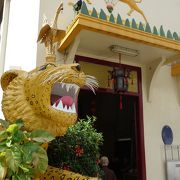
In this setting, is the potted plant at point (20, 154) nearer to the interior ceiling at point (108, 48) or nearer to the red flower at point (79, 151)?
the red flower at point (79, 151)

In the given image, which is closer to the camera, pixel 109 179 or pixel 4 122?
pixel 4 122

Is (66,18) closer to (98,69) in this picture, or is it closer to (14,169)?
(98,69)

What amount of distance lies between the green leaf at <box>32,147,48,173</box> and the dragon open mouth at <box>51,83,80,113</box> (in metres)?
0.44

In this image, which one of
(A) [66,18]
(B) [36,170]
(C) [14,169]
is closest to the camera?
(C) [14,169]

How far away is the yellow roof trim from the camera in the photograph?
308 cm

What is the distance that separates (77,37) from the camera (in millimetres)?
3254

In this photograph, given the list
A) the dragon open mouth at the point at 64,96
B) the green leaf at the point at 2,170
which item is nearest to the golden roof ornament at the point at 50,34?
the dragon open mouth at the point at 64,96

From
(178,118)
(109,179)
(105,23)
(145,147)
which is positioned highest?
(105,23)

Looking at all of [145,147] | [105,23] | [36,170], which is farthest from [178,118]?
[36,170]

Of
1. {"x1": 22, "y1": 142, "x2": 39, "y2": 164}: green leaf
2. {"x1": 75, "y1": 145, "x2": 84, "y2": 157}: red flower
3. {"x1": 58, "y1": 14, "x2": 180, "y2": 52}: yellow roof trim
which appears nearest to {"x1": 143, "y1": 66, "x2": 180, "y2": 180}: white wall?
{"x1": 58, "y1": 14, "x2": 180, "y2": 52}: yellow roof trim

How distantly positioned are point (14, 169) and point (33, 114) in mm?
530

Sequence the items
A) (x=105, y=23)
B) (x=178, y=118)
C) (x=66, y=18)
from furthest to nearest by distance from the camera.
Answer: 1. (x=178, y=118)
2. (x=66, y=18)
3. (x=105, y=23)

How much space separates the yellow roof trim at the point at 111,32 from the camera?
3.08 metres

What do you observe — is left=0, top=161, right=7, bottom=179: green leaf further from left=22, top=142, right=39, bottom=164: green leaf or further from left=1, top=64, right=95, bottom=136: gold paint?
left=1, top=64, right=95, bottom=136: gold paint
